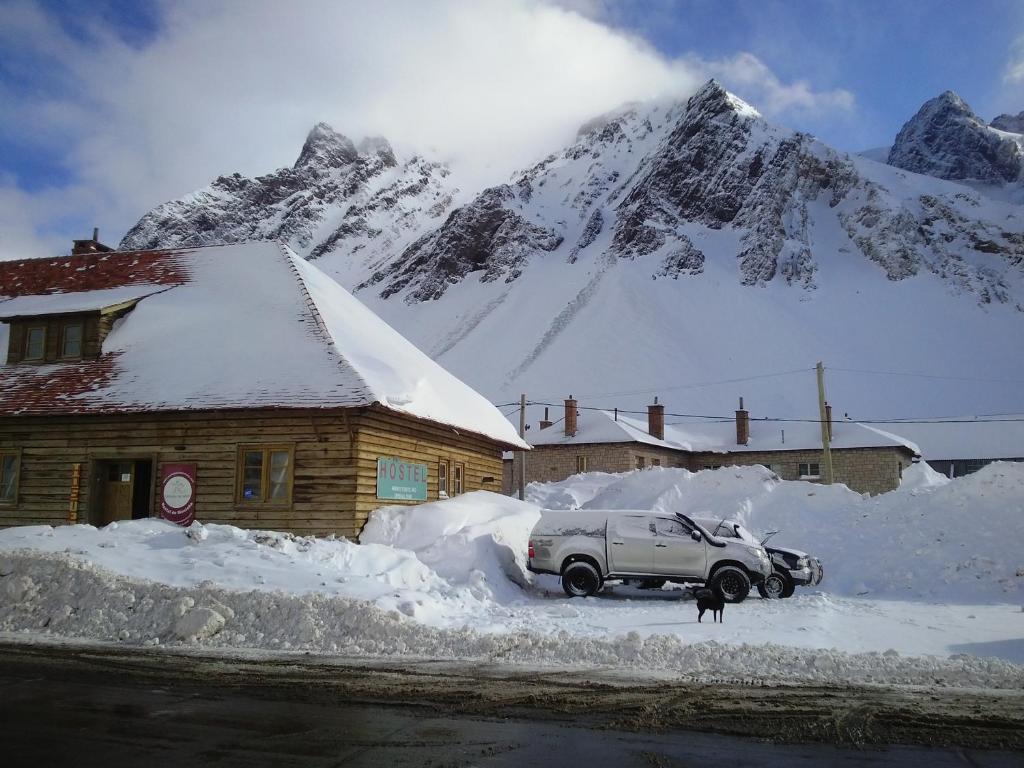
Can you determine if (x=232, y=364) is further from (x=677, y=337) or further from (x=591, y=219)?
(x=591, y=219)

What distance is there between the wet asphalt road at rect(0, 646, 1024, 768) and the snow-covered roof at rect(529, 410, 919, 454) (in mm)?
37597

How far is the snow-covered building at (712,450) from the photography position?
43.4 metres

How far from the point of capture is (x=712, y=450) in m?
48.9

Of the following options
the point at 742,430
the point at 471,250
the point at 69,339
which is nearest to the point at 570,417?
the point at 742,430

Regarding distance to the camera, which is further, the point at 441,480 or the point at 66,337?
the point at 441,480

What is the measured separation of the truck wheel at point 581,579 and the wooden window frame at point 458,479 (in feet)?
19.7

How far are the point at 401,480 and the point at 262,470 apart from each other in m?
2.95

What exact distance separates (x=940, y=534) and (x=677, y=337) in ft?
199

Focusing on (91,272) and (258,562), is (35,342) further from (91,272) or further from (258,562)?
(258,562)

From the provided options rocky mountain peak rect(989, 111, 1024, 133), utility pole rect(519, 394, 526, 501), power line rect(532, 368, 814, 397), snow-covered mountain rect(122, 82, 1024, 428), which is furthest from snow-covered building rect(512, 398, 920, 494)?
rocky mountain peak rect(989, 111, 1024, 133)

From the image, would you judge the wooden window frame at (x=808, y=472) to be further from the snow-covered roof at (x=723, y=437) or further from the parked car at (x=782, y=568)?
the parked car at (x=782, y=568)

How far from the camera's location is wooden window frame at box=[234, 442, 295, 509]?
16.0 m

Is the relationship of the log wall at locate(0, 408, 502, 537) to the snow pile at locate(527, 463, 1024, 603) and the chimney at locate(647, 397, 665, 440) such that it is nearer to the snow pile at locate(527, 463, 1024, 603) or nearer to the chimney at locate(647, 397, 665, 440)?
the snow pile at locate(527, 463, 1024, 603)

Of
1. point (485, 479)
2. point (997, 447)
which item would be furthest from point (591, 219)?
point (485, 479)
